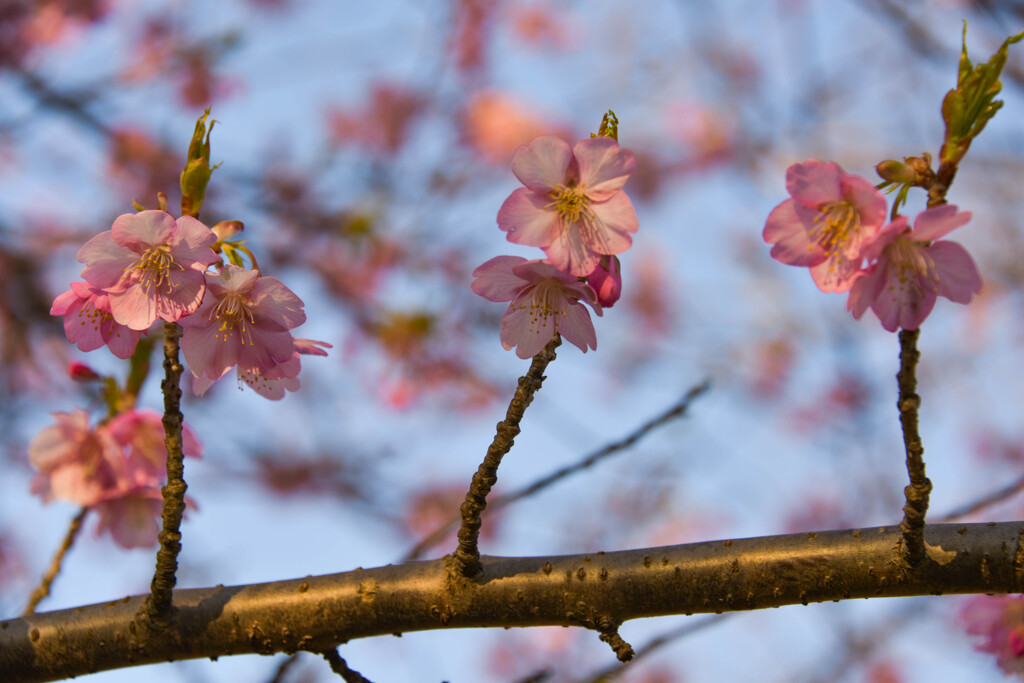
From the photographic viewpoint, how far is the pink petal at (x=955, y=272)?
4.13 feet

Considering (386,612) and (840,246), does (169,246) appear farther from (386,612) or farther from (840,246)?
(840,246)

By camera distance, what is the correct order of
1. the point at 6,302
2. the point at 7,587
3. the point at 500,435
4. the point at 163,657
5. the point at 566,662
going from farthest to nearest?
the point at 566,662, the point at 7,587, the point at 6,302, the point at 163,657, the point at 500,435

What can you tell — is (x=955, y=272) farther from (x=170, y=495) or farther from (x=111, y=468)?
(x=111, y=468)

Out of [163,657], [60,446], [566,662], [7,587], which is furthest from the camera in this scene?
[566,662]

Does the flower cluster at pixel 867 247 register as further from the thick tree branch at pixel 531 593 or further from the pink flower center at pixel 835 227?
the thick tree branch at pixel 531 593

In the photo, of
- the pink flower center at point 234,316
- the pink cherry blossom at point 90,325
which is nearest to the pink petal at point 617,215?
the pink flower center at point 234,316

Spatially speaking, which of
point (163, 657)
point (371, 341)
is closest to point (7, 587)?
point (371, 341)

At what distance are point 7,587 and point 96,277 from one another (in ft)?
25.9

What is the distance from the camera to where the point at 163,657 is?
1240 millimetres

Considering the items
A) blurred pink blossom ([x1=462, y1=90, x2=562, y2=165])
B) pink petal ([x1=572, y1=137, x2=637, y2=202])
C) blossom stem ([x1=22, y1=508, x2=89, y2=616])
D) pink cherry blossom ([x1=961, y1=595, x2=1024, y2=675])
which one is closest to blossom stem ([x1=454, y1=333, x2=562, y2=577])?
pink petal ([x1=572, y1=137, x2=637, y2=202])

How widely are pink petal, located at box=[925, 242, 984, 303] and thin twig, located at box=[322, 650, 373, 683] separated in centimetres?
110

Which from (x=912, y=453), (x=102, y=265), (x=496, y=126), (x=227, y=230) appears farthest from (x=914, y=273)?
(x=496, y=126)

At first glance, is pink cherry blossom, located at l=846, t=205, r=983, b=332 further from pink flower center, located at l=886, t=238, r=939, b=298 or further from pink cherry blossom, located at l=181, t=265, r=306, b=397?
pink cherry blossom, located at l=181, t=265, r=306, b=397

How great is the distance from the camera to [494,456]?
112cm
